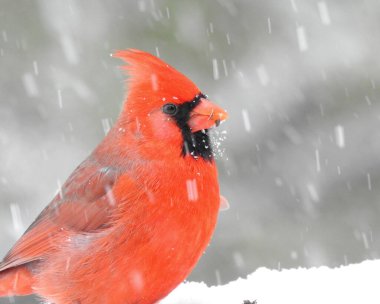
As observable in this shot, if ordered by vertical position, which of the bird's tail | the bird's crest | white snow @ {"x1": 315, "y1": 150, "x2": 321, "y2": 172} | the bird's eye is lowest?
the bird's tail

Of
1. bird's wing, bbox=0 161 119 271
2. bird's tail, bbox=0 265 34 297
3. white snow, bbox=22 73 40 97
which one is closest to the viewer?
bird's wing, bbox=0 161 119 271

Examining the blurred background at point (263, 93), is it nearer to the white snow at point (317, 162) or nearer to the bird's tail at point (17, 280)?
the white snow at point (317, 162)

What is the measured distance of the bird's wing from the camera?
348 cm

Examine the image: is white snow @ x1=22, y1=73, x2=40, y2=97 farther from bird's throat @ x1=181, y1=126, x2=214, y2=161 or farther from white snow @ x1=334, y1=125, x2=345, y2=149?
bird's throat @ x1=181, y1=126, x2=214, y2=161

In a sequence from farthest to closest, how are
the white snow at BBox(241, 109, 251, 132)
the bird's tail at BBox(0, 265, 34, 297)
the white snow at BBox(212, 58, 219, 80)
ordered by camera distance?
1. the white snow at BBox(241, 109, 251, 132)
2. the white snow at BBox(212, 58, 219, 80)
3. the bird's tail at BBox(0, 265, 34, 297)

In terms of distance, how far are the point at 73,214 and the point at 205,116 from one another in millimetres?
698

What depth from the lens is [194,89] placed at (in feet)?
11.1

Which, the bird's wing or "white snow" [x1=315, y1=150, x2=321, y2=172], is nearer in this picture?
the bird's wing

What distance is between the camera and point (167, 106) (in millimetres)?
3400

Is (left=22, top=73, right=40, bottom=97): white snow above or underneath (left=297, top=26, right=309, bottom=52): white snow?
above

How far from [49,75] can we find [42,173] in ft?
2.07

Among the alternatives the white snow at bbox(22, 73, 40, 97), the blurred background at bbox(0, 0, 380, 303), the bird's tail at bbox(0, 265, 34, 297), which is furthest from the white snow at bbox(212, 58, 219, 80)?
the bird's tail at bbox(0, 265, 34, 297)

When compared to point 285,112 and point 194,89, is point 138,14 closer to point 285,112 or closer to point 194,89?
point 285,112

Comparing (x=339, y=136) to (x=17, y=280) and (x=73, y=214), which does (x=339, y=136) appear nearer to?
(x=73, y=214)
